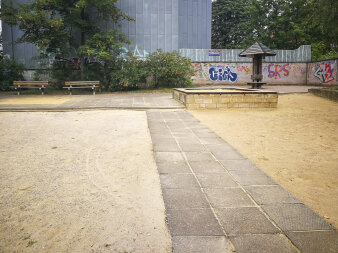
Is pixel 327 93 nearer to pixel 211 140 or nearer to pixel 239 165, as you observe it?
pixel 211 140

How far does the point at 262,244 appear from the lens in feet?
6.51

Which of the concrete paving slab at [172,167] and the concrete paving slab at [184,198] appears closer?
the concrete paving slab at [184,198]

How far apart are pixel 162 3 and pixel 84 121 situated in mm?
15211

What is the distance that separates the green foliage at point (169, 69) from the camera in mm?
16859

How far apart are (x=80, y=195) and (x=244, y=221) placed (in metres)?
1.76

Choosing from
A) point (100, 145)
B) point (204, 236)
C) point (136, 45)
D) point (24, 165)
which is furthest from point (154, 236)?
point (136, 45)

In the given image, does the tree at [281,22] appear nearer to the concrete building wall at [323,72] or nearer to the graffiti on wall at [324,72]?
the concrete building wall at [323,72]

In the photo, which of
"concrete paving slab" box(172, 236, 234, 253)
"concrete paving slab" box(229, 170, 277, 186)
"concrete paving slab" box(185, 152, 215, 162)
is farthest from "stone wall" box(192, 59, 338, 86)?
"concrete paving slab" box(172, 236, 234, 253)

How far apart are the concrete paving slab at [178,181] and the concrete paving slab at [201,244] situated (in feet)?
3.34

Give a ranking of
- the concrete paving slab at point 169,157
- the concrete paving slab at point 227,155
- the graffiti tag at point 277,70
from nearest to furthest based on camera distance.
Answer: the concrete paving slab at point 169,157 → the concrete paving slab at point 227,155 → the graffiti tag at point 277,70

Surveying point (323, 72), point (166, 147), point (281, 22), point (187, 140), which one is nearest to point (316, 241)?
point (166, 147)

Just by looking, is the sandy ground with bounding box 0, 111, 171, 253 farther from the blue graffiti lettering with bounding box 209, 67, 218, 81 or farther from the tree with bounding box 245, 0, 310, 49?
the tree with bounding box 245, 0, 310, 49

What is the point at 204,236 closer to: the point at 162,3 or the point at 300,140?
the point at 300,140

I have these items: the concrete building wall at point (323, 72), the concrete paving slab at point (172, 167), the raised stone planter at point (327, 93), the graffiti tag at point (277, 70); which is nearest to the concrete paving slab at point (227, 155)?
the concrete paving slab at point (172, 167)
